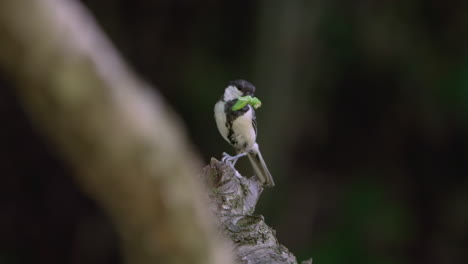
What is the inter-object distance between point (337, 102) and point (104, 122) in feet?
14.6

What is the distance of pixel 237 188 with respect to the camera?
60.3 inches

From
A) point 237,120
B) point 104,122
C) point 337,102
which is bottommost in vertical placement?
point 337,102

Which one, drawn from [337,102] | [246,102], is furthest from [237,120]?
[337,102]

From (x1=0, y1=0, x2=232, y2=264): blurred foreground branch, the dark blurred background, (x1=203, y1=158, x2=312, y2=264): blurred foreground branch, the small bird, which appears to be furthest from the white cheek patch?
the dark blurred background

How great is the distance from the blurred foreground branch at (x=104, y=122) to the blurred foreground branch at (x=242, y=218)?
73cm

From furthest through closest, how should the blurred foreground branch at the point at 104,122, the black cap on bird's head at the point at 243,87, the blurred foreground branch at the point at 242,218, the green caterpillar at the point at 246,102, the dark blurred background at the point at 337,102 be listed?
the dark blurred background at the point at 337,102 < the black cap on bird's head at the point at 243,87 < the green caterpillar at the point at 246,102 < the blurred foreground branch at the point at 242,218 < the blurred foreground branch at the point at 104,122

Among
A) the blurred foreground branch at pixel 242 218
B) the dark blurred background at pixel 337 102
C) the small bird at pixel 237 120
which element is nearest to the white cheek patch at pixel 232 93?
the small bird at pixel 237 120

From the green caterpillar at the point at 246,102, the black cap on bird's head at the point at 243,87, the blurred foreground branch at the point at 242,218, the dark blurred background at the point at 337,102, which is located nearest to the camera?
the blurred foreground branch at the point at 242,218

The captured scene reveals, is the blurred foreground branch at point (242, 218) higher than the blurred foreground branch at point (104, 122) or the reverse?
the reverse

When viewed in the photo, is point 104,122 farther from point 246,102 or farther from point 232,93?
point 232,93

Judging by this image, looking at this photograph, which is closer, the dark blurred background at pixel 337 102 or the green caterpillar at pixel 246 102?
the green caterpillar at pixel 246 102

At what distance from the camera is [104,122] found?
0.56 m

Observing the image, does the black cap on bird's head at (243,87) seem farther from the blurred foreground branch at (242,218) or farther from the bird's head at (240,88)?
the blurred foreground branch at (242,218)

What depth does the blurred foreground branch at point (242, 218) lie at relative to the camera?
4.58 feet
